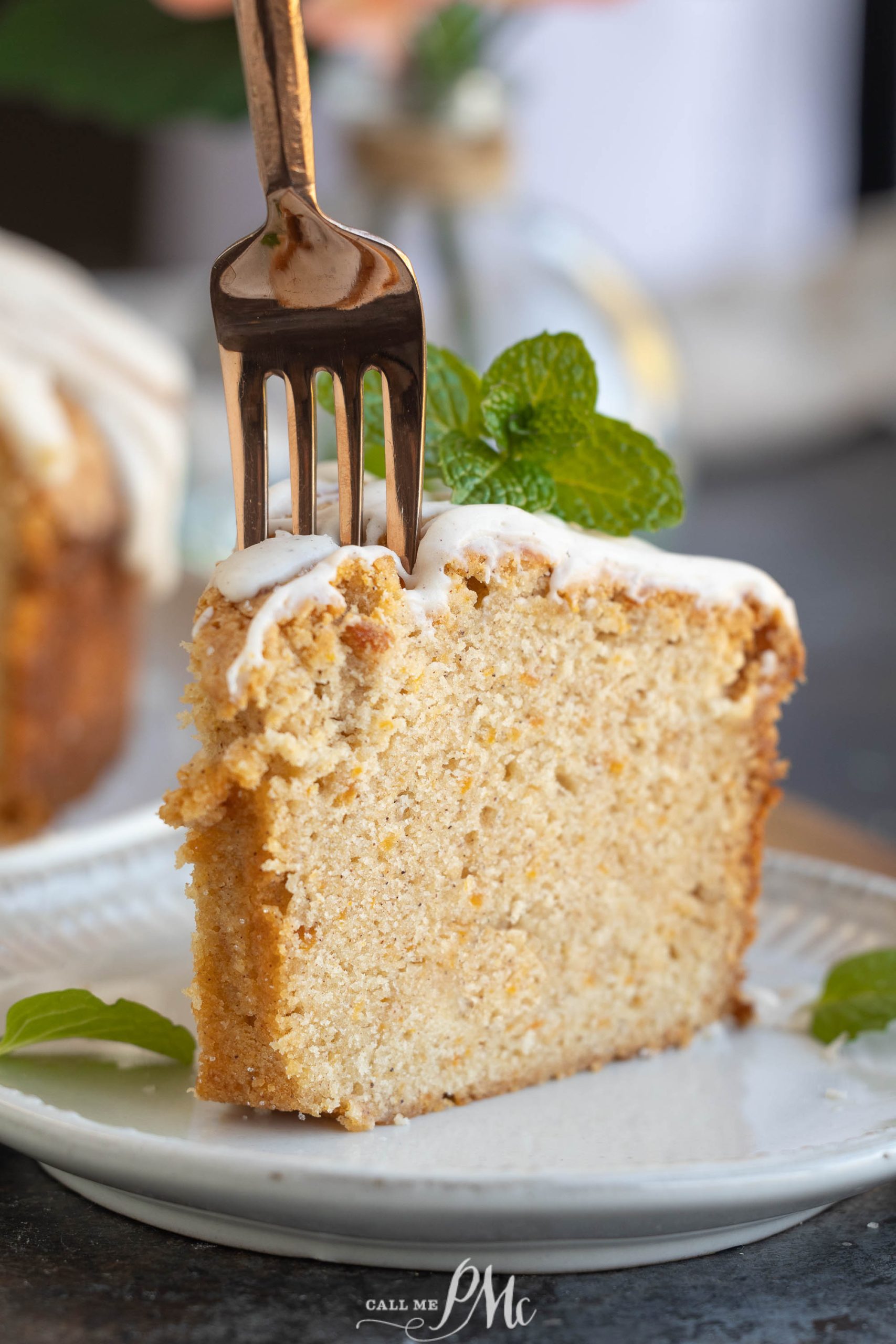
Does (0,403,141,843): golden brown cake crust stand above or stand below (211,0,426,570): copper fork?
below

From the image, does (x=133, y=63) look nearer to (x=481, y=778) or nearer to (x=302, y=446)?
(x=302, y=446)

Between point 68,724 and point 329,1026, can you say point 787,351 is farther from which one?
point 329,1026

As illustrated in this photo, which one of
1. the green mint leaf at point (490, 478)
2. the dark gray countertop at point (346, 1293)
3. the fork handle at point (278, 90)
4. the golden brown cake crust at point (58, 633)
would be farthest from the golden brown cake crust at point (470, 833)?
the golden brown cake crust at point (58, 633)

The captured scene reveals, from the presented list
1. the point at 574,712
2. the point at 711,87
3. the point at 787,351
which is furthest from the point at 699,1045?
the point at 711,87

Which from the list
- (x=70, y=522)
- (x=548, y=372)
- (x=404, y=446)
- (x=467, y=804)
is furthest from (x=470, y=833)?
(x=70, y=522)

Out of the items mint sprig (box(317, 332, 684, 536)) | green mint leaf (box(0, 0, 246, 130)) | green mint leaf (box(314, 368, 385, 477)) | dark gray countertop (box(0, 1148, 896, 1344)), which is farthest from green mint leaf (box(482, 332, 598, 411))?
green mint leaf (box(0, 0, 246, 130))

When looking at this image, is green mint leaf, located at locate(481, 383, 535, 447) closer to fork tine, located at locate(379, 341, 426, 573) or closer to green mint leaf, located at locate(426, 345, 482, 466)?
green mint leaf, located at locate(426, 345, 482, 466)

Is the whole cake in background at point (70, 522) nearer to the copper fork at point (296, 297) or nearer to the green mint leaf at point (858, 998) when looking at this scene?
the copper fork at point (296, 297)
